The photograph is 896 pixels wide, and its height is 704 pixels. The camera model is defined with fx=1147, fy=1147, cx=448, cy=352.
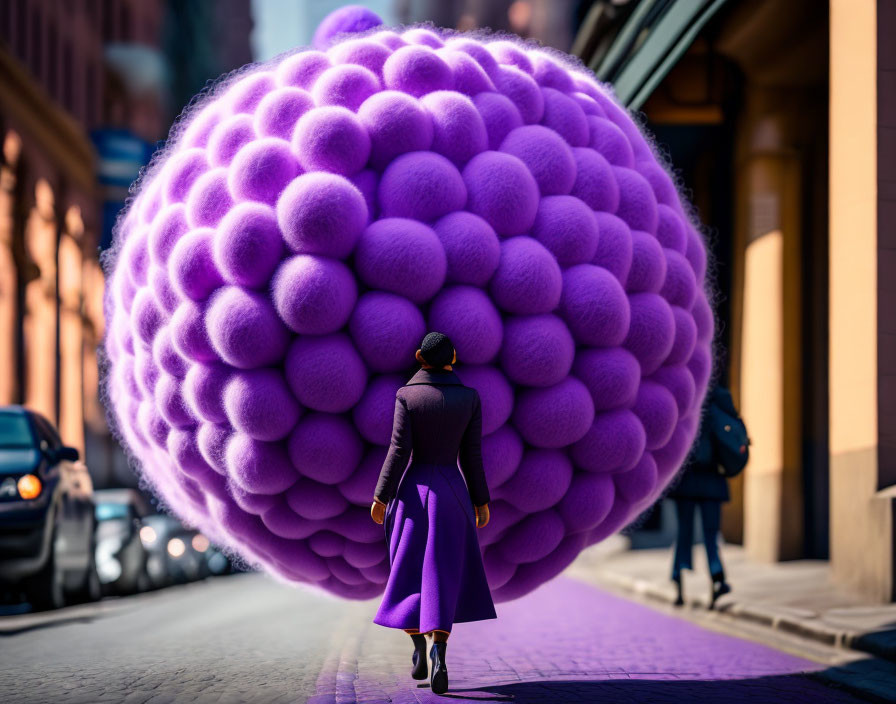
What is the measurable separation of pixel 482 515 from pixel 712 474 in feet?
17.0

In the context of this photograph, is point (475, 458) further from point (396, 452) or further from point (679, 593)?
point (679, 593)

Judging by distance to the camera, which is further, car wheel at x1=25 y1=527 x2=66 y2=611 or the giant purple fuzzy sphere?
car wheel at x1=25 y1=527 x2=66 y2=611

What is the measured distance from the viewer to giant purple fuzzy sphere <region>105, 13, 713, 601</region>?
4402 mm

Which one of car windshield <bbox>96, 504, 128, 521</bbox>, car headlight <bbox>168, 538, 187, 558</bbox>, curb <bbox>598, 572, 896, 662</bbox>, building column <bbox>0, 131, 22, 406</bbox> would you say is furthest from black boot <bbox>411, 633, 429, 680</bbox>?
building column <bbox>0, 131, 22, 406</bbox>

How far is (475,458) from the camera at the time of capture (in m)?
4.67

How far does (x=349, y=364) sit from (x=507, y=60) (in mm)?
1719

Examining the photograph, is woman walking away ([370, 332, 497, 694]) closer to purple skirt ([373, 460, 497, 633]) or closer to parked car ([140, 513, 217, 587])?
purple skirt ([373, 460, 497, 633])

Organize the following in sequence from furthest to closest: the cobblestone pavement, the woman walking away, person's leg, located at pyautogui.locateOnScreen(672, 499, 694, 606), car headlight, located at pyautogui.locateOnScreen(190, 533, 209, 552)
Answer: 1. car headlight, located at pyautogui.locateOnScreen(190, 533, 209, 552)
2. person's leg, located at pyautogui.locateOnScreen(672, 499, 694, 606)
3. the cobblestone pavement
4. the woman walking away

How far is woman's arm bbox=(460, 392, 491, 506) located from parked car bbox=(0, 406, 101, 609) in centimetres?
593

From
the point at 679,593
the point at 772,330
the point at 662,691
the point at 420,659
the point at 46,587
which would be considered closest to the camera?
the point at 420,659

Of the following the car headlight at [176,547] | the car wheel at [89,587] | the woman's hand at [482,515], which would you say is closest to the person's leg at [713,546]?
the woman's hand at [482,515]

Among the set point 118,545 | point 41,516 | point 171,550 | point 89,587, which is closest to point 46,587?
point 41,516

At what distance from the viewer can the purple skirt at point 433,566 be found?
4.94 meters

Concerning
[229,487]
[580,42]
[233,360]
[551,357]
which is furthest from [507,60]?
[580,42]
